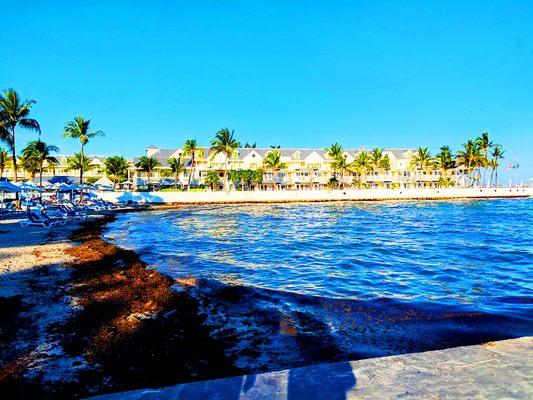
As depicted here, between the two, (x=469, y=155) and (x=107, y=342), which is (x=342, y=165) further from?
(x=107, y=342)

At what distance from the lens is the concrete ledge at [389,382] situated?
3211 mm

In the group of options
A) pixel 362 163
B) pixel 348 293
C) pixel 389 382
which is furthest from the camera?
pixel 362 163

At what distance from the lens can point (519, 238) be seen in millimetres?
19312

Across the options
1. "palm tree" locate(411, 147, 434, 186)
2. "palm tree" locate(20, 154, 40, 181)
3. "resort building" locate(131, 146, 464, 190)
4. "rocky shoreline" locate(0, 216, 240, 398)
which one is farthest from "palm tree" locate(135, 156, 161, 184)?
Answer: "rocky shoreline" locate(0, 216, 240, 398)

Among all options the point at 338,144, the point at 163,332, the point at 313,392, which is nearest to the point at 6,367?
the point at 163,332

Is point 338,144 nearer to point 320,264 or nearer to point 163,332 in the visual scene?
point 320,264

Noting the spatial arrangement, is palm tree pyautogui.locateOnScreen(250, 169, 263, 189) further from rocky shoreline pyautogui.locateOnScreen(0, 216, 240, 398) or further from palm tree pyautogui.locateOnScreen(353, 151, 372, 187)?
rocky shoreline pyautogui.locateOnScreen(0, 216, 240, 398)

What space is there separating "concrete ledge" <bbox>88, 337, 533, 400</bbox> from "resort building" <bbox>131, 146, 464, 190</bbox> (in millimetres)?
73841

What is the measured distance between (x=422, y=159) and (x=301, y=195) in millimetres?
37061

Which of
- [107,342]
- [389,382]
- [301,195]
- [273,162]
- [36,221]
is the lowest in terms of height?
[36,221]

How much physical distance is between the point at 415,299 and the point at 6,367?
23.6 ft

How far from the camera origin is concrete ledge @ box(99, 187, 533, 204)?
5447 centimetres

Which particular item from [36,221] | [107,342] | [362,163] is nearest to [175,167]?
[362,163]

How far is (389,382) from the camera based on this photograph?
3449 millimetres
